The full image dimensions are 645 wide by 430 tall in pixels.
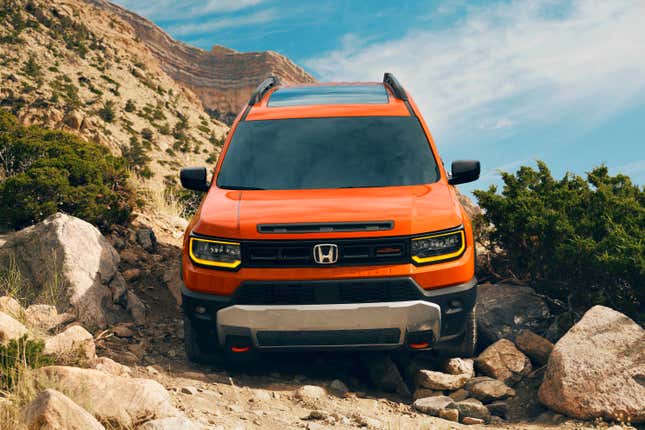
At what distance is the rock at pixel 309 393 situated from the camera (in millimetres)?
5441

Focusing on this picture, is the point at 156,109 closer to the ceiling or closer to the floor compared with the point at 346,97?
closer to the ceiling

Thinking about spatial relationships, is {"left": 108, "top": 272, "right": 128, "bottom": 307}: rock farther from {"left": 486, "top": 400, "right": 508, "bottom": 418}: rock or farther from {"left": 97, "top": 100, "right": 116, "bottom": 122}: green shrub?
{"left": 97, "top": 100, "right": 116, "bottom": 122}: green shrub

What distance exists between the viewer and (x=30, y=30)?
1542 inches

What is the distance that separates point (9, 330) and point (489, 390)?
420 cm

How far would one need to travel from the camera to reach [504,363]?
6457 millimetres

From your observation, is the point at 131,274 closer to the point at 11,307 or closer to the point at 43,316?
the point at 43,316

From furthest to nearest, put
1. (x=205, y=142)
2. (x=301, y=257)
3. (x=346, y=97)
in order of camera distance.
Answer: (x=205, y=142) < (x=346, y=97) < (x=301, y=257)

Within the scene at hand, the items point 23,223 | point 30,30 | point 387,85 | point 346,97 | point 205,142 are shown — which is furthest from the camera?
point 205,142

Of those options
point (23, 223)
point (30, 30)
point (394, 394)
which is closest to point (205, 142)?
point (30, 30)

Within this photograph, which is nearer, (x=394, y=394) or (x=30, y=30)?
(x=394, y=394)

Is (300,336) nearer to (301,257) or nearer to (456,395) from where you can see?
(301,257)

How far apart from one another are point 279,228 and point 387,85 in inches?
135

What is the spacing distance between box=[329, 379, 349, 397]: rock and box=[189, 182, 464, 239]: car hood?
1480mm

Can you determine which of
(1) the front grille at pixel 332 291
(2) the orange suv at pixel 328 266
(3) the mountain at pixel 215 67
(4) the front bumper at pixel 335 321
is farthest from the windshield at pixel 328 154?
(3) the mountain at pixel 215 67
